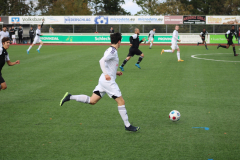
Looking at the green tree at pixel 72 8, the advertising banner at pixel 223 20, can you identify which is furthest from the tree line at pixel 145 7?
the advertising banner at pixel 223 20

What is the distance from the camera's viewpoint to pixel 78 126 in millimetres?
6539

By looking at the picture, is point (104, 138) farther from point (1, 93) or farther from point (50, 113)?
point (1, 93)

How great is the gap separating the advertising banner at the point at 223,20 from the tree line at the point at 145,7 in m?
25.1

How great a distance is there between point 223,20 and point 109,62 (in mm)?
38197

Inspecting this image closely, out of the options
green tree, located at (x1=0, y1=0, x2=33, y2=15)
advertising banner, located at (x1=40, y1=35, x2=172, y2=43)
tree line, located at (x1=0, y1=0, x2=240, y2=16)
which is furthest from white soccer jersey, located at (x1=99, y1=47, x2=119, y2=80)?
green tree, located at (x1=0, y1=0, x2=33, y2=15)

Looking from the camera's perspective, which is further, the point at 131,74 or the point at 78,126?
the point at 131,74

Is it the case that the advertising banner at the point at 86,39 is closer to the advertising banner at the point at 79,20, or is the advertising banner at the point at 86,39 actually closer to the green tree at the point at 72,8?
the advertising banner at the point at 79,20

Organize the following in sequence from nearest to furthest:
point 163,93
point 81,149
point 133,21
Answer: point 81,149 → point 163,93 → point 133,21

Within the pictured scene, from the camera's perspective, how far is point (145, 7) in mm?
74812

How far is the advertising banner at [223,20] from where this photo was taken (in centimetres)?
4056

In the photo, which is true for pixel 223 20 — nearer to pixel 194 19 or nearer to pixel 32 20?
pixel 194 19

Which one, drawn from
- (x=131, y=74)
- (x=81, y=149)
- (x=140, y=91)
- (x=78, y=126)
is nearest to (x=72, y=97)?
(x=78, y=126)

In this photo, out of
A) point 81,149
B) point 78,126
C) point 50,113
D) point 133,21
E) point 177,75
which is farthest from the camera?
point 133,21

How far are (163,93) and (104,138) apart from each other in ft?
15.0
